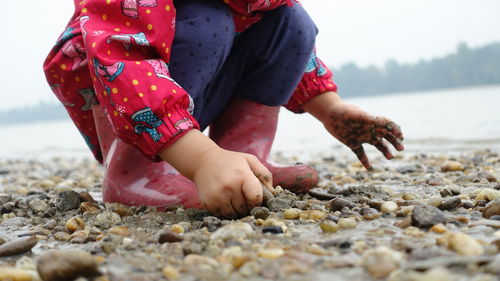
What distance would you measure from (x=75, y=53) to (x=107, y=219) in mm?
569

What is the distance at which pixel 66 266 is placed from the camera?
2.84 feet

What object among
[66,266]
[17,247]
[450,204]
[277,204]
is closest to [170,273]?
[66,266]

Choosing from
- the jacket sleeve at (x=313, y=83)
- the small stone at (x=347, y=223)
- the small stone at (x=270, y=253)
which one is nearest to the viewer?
the small stone at (x=270, y=253)

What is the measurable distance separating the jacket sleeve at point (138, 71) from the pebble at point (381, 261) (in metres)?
0.61

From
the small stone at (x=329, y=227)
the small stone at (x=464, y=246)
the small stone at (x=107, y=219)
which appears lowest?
the small stone at (x=107, y=219)

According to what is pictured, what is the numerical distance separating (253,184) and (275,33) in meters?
0.79

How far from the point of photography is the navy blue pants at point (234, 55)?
158 cm

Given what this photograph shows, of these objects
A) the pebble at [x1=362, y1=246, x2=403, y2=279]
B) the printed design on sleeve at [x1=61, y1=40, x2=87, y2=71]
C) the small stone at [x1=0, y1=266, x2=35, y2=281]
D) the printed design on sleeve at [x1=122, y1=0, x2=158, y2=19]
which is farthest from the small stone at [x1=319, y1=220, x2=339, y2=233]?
the printed design on sleeve at [x1=61, y1=40, x2=87, y2=71]

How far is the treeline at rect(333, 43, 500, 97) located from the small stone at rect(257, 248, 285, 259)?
34220 mm

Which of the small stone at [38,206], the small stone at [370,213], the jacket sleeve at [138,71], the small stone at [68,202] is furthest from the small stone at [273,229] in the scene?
the small stone at [38,206]

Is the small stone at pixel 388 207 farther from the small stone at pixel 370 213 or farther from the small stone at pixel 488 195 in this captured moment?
the small stone at pixel 488 195

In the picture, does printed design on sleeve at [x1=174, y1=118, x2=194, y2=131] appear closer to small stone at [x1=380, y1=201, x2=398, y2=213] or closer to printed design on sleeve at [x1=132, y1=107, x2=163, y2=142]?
printed design on sleeve at [x1=132, y1=107, x2=163, y2=142]

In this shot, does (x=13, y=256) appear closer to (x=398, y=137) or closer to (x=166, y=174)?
(x=166, y=174)

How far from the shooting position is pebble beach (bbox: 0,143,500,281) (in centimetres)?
84
